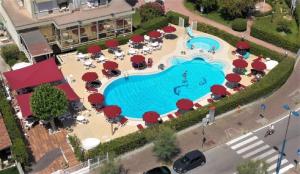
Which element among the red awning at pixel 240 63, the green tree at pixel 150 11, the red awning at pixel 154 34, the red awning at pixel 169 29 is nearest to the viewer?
the red awning at pixel 240 63

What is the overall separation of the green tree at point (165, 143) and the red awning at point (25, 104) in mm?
15092

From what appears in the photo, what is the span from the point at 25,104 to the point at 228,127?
23918mm

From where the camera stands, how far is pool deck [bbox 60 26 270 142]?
173 feet

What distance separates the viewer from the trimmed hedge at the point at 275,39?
2647 inches

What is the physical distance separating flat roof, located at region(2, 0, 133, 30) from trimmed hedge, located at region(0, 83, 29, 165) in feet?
46.8

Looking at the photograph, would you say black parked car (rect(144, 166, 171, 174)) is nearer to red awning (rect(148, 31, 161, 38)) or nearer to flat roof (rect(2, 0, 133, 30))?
red awning (rect(148, 31, 161, 38))

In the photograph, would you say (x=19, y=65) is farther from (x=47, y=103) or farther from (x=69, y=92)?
(x=47, y=103)

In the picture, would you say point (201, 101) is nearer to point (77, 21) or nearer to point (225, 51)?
point (225, 51)

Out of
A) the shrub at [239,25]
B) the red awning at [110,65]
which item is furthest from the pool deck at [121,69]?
the shrub at [239,25]

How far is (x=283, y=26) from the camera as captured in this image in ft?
237

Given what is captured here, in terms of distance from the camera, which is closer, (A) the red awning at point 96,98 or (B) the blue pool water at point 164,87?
(A) the red awning at point 96,98

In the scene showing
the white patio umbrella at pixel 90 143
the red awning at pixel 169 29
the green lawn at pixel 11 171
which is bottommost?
the green lawn at pixel 11 171

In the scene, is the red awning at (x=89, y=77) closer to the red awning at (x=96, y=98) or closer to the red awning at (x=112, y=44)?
the red awning at (x=96, y=98)

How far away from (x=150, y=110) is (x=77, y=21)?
18.7 meters
